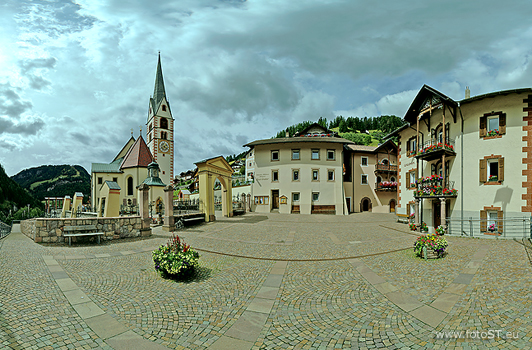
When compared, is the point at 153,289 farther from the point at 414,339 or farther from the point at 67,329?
the point at 414,339

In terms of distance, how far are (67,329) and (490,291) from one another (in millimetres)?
8977

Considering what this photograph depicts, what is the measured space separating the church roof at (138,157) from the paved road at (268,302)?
123 ft

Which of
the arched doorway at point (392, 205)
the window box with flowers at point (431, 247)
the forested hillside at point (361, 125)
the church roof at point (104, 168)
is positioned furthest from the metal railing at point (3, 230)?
the forested hillside at point (361, 125)

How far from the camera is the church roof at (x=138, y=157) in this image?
147 feet

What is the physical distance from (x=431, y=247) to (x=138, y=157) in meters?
45.6

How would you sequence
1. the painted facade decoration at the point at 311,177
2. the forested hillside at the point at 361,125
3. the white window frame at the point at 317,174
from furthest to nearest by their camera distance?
the forested hillside at the point at 361,125
the white window frame at the point at 317,174
the painted facade decoration at the point at 311,177

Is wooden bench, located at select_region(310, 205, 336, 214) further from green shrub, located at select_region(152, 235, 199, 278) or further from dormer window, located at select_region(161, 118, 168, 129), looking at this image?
dormer window, located at select_region(161, 118, 168, 129)

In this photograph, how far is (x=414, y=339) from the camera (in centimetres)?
447

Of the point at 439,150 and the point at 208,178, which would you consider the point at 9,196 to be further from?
the point at 439,150

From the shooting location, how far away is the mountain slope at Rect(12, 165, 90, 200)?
116 m

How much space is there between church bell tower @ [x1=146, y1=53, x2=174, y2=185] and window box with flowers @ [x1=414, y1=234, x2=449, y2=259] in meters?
47.0

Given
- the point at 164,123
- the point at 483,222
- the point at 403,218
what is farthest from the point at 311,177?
the point at 164,123

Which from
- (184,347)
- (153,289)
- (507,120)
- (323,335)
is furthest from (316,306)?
(507,120)

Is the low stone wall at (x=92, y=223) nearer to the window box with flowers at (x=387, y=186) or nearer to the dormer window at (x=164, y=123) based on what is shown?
the window box with flowers at (x=387, y=186)
